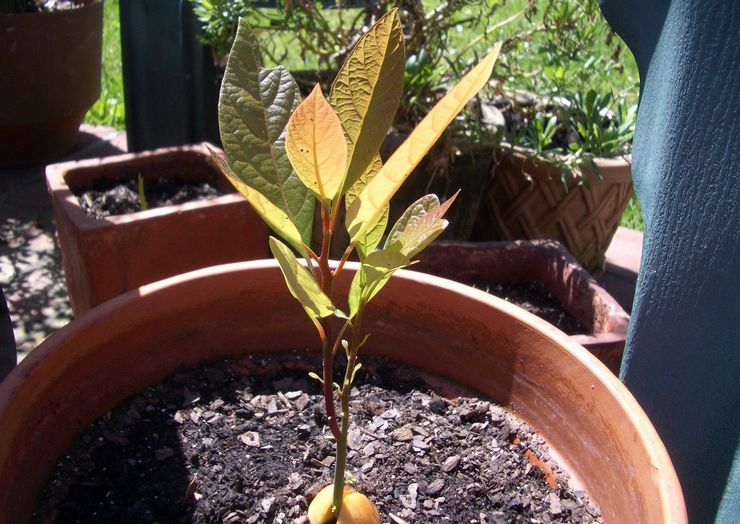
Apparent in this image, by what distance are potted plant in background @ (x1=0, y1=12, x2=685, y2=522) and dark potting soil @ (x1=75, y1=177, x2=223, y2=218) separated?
844mm

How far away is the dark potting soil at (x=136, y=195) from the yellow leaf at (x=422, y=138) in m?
1.29

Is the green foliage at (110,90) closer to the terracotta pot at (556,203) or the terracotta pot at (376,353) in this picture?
the terracotta pot at (556,203)

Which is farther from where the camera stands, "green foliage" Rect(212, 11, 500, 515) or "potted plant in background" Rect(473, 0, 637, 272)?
"potted plant in background" Rect(473, 0, 637, 272)

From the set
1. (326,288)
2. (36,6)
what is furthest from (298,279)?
(36,6)

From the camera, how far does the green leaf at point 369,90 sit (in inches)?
23.7

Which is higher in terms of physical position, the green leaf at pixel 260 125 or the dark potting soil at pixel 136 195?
the green leaf at pixel 260 125

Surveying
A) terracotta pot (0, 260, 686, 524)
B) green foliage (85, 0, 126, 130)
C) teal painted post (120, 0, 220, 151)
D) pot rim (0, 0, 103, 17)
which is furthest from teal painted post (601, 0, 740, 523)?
green foliage (85, 0, 126, 130)

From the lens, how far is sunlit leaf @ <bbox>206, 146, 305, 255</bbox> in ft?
1.94

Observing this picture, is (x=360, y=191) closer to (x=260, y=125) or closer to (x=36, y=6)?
(x=260, y=125)

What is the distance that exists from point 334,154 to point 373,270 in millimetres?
103

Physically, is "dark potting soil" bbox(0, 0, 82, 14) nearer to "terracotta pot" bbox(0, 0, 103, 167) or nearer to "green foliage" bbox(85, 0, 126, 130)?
"terracotta pot" bbox(0, 0, 103, 167)

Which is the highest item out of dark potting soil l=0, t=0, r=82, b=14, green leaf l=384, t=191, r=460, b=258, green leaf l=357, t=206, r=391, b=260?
green leaf l=384, t=191, r=460, b=258

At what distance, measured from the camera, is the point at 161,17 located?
6.94 ft

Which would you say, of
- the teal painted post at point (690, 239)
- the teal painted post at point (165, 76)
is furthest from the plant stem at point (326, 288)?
the teal painted post at point (165, 76)
